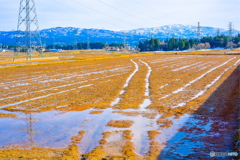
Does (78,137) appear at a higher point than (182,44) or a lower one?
lower

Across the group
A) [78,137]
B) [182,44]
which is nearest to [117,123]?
[78,137]

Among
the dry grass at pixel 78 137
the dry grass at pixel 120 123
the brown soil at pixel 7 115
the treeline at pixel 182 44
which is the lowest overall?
the dry grass at pixel 78 137

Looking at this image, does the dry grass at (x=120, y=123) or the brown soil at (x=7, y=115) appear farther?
the brown soil at (x=7, y=115)

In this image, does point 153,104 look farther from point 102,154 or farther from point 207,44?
point 207,44

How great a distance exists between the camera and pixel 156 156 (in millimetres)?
6691

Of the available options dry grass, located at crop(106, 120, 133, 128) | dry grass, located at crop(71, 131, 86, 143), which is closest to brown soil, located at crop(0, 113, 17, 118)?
dry grass, located at crop(71, 131, 86, 143)

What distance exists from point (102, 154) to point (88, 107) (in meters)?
5.69

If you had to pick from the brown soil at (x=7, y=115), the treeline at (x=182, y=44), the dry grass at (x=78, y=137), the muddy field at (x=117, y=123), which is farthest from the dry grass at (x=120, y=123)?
the treeline at (x=182, y=44)

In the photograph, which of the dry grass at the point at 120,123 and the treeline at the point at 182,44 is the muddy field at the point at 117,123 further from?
the treeline at the point at 182,44

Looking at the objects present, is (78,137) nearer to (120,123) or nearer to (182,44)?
(120,123)

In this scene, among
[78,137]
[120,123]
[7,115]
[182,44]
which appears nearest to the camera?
[78,137]

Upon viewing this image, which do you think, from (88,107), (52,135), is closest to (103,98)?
(88,107)

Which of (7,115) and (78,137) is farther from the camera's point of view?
(7,115)

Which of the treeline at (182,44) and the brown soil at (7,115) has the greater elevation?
the treeline at (182,44)
